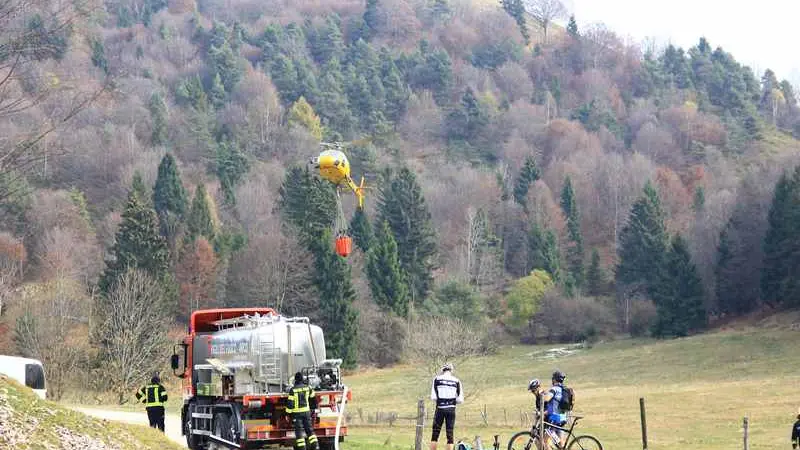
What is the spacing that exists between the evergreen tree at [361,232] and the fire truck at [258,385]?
72496mm

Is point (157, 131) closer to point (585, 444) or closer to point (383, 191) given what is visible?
point (383, 191)

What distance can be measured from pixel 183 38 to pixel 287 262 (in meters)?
108

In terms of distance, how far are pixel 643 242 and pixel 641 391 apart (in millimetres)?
48299

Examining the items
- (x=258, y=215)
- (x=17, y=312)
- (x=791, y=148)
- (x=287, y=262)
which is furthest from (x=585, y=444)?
(x=791, y=148)

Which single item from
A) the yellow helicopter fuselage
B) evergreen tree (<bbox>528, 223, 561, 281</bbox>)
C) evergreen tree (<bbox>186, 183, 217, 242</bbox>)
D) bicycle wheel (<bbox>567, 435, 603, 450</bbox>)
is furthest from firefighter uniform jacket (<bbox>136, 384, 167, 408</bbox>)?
evergreen tree (<bbox>528, 223, 561, 281</bbox>)

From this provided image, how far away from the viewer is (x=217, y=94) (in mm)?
151375

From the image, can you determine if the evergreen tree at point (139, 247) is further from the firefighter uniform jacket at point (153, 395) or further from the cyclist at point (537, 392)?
the cyclist at point (537, 392)

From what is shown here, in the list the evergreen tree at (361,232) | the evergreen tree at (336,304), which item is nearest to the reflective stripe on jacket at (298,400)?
the evergreen tree at (336,304)

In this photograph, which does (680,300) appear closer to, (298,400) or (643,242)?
(643,242)

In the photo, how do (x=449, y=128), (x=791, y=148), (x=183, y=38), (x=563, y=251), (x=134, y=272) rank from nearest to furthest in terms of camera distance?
(x=134, y=272) → (x=563, y=251) → (x=791, y=148) → (x=449, y=128) → (x=183, y=38)

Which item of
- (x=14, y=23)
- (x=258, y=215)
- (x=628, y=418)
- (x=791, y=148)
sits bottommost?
(x=628, y=418)

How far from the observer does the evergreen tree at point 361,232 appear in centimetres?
9969

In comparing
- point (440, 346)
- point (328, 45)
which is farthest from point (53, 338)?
point (328, 45)

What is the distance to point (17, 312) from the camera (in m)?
61.4
